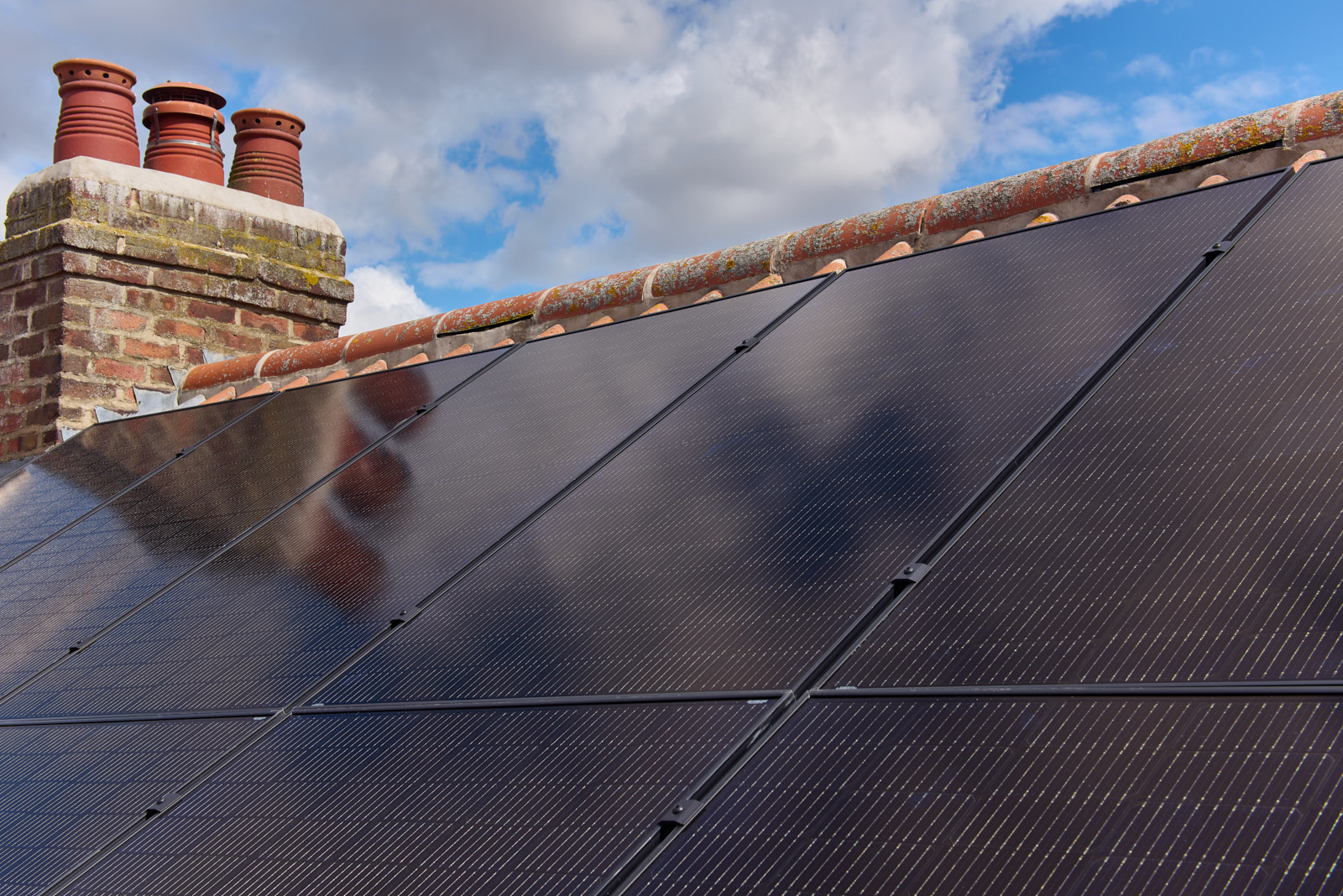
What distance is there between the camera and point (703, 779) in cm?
235

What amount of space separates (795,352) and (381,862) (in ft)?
7.95

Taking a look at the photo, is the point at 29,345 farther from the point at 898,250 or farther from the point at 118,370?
the point at 898,250

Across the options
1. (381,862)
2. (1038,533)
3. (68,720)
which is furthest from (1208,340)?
(68,720)

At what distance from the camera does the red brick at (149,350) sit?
30.8 ft

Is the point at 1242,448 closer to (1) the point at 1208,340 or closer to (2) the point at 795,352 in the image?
(1) the point at 1208,340

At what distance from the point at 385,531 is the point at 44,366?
6.07 metres

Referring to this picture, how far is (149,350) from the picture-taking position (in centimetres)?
945

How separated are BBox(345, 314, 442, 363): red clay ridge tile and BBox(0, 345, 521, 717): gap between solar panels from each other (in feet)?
7.98

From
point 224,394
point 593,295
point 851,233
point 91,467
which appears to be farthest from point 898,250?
point 224,394

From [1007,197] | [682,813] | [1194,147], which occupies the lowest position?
[682,813]

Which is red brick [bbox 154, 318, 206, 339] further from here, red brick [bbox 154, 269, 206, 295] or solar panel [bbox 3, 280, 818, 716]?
solar panel [bbox 3, 280, 818, 716]

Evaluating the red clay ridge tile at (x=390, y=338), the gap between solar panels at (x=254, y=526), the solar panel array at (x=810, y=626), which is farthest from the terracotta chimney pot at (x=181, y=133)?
the solar panel array at (x=810, y=626)

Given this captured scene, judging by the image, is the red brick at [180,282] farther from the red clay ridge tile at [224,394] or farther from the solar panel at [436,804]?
the solar panel at [436,804]

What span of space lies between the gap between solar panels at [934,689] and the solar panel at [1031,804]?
1.0 inches
